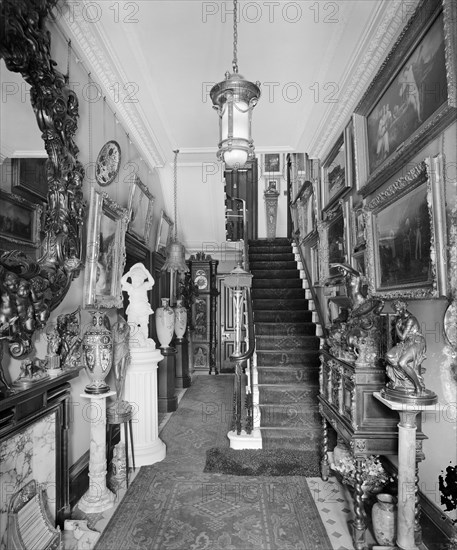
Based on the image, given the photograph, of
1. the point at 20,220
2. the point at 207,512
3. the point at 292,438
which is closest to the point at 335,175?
the point at 292,438

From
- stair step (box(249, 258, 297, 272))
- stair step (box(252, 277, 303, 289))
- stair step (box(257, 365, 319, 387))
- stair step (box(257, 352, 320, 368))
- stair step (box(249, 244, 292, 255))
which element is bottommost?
stair step (box(257, 365, 319, 387))

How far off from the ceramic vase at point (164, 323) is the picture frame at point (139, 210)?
1.31 metres

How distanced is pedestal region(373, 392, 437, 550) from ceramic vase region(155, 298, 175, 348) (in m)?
4.56

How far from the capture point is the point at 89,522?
116 inches

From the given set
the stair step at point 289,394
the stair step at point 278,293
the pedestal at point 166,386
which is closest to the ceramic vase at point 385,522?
the stair step at point 289,394

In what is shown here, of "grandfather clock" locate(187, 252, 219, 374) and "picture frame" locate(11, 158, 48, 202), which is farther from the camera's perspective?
"grandfather clock" locate(187, 252, 219, 374)

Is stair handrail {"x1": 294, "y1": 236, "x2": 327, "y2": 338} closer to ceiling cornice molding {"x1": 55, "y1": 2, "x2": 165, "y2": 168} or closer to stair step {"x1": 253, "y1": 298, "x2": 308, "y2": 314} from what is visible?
stair step {"x1": 253, "y1": 298, "x2": 308, "y2": 314}

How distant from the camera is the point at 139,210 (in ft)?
17.3

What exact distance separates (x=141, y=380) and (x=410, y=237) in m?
3.35

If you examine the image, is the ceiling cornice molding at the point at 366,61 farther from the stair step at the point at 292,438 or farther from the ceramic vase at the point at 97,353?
the stair step at the point at 292,438

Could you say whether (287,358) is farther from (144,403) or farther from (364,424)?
(364,424)

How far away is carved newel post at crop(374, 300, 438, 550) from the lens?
226cm

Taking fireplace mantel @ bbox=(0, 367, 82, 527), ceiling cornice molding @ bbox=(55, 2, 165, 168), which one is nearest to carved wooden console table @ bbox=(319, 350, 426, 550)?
fireplace mantel @ bbox=(0, 367, 82, 527)

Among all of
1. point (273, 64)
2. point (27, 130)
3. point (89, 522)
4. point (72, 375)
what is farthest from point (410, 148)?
point (89, 522)
